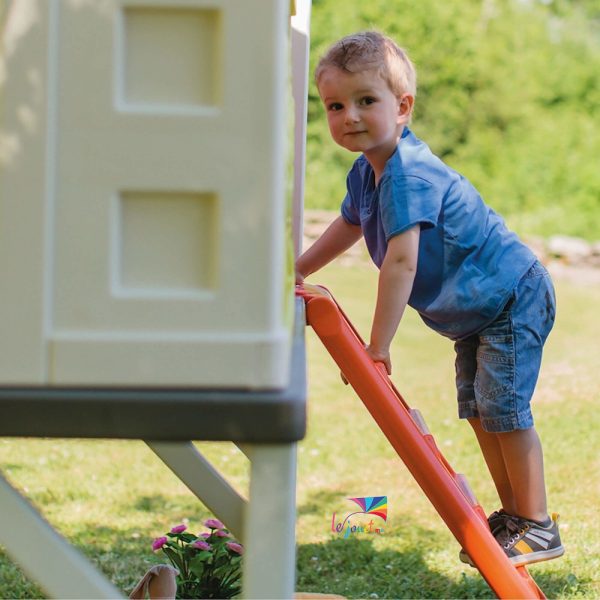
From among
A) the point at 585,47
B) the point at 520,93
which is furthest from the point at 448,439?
the point at 585,47

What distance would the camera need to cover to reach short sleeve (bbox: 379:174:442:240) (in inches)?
119

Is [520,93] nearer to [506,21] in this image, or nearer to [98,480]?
[506,21]

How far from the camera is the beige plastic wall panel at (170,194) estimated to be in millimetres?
1815

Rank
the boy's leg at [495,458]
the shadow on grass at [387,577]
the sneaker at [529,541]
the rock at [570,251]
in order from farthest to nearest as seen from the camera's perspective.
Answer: the rock at [570,251] < the shadow on grass at [387,577] < the boy's leg at [495,458] < the sneaker at [529,541]

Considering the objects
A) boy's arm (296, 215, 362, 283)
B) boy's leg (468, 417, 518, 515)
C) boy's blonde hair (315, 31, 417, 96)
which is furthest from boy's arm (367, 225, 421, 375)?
boy's leg (468, 417, 518, 515)

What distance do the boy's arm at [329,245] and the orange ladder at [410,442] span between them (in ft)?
2.24

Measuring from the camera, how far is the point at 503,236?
3.35m

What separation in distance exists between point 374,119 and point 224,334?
1.41 meters

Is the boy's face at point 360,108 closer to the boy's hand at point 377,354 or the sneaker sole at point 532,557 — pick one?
Answer: the boy's hand at point 377,354

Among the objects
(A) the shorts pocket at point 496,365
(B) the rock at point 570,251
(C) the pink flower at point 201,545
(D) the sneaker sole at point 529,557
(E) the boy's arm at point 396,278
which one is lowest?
(C) the pink flower at point 201,545

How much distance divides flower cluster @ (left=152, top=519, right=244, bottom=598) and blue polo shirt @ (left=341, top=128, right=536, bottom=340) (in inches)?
38.5

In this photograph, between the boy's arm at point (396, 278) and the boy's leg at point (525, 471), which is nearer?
the boy's arm at point (396, 278)

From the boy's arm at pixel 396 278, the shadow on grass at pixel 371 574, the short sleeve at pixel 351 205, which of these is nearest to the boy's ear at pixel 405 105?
the short sleeve at pixel 351 205

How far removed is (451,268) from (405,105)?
49cm
